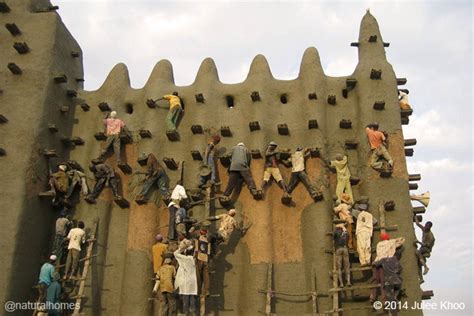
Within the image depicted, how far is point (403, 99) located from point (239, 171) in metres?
5.15

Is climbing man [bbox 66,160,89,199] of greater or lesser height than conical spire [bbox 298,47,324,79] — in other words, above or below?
below

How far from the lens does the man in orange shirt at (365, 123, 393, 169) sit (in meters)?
13.8

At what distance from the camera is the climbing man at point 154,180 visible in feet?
47.7

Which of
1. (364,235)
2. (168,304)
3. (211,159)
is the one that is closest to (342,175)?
(364,235)

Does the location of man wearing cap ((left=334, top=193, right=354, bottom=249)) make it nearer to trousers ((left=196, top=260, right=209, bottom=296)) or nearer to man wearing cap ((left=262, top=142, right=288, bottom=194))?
man wearing cap ((left=262, top=142, right=288, bottom=194))

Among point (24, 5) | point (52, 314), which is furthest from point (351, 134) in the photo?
point (24, 5)

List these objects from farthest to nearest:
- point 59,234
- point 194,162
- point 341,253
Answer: point 194,162 < point 59,234 < point 341,253

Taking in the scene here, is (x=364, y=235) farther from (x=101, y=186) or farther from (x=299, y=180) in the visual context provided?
(x=101, y=186)

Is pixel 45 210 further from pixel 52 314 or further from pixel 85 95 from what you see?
pixel 85 95

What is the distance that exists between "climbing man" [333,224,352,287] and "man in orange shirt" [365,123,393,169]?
205 cm

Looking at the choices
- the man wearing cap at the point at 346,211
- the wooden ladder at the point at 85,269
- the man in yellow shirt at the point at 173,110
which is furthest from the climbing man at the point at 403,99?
the wooden ladder at the point at 85,269

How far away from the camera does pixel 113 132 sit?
15609 mm

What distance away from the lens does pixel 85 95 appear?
16891 mm

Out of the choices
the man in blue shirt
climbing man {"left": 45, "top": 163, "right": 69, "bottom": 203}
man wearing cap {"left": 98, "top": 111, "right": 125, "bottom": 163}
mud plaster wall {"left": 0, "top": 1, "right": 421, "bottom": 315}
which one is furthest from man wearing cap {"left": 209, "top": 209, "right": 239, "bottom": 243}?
climbing man {"left": 45, "top": 163, "right": 69, "bottom": 203}
